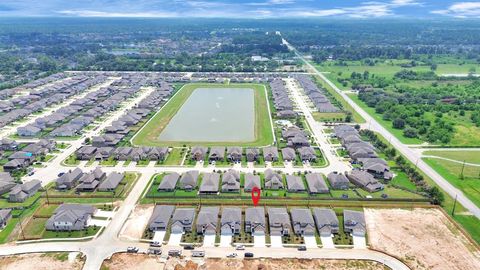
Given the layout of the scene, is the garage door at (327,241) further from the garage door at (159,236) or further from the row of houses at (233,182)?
the garage door at (159,236)

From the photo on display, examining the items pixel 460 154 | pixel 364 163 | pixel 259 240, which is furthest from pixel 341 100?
pixel 259 240

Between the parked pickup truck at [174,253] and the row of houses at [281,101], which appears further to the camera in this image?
the row of houses at [281,101]

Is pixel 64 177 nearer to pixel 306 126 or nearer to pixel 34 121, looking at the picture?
pixel 34 121

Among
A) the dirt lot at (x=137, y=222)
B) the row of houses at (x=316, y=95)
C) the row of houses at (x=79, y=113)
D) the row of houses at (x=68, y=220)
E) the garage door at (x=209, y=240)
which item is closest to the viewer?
the garage door at (x=209, y=240)

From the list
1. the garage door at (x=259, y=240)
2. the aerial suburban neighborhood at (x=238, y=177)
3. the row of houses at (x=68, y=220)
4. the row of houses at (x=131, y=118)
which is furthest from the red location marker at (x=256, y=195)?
A: the row of houses at (x=131, y=118)

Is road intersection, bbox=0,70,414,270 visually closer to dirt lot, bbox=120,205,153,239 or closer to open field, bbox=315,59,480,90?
dirt lot, bbox=120,205,153,239
